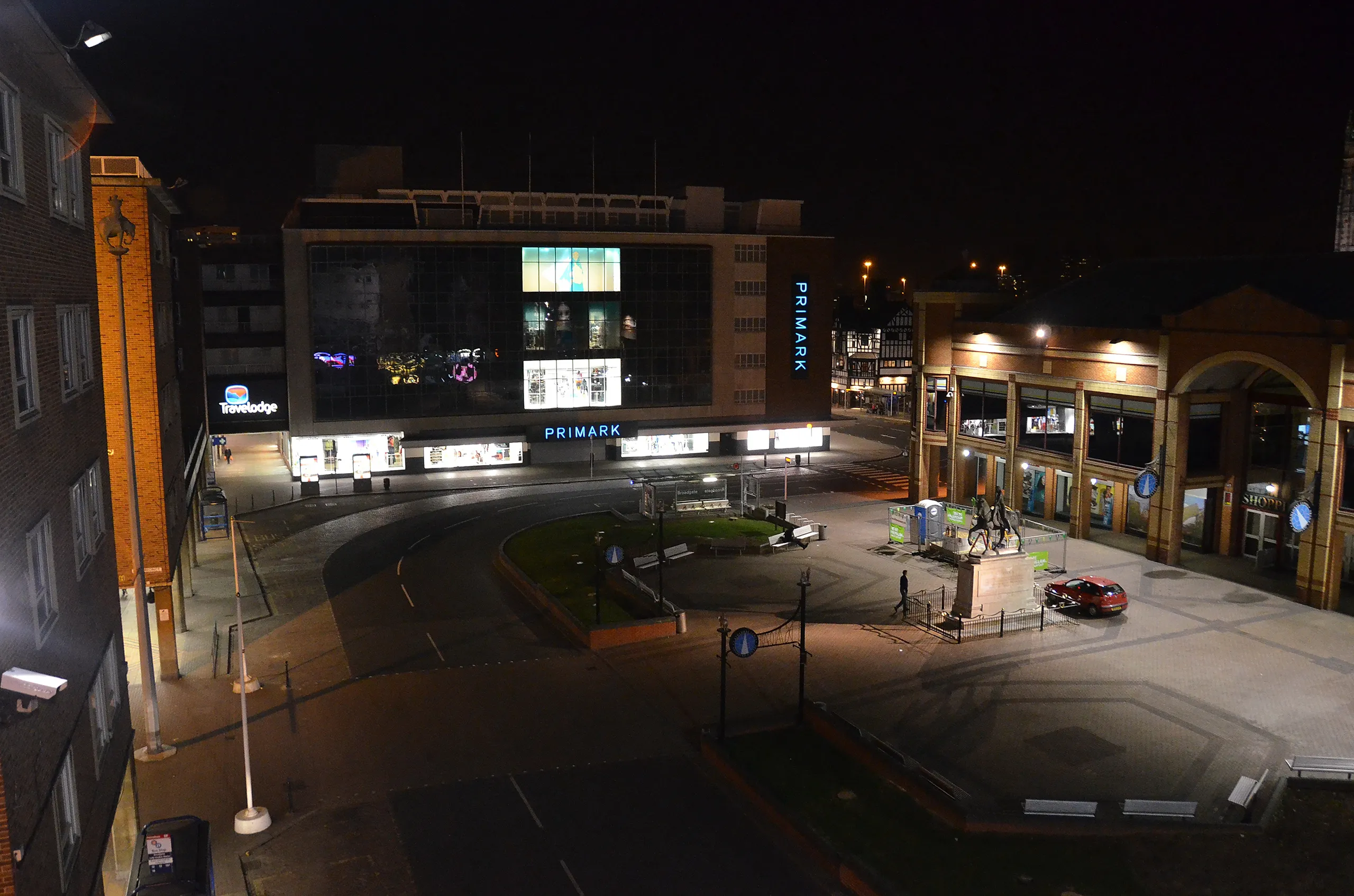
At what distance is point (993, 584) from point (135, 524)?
85.9 feet

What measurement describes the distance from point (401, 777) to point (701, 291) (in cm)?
5180

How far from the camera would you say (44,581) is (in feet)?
46.6

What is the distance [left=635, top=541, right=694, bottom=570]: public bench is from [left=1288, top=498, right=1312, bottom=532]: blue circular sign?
22957 millimetres

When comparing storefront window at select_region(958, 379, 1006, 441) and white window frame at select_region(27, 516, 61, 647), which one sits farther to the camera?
storefront window at select_region(958, 379, 1006, 441)

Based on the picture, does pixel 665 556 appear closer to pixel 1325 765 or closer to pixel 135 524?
pixel 135 524

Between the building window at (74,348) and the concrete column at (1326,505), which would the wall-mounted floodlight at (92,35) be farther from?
the concrete column at (1326,505)

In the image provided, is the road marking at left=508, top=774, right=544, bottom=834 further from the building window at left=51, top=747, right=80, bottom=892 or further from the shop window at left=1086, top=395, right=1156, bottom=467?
the shop window at left=1086, top=395, right=1156, bottom=467

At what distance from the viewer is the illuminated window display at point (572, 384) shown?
68500 millimetres

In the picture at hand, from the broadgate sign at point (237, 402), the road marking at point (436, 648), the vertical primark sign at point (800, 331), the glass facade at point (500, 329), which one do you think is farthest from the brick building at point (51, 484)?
the vertical primark sign at point (800, 331)

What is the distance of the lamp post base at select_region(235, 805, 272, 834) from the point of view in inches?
840

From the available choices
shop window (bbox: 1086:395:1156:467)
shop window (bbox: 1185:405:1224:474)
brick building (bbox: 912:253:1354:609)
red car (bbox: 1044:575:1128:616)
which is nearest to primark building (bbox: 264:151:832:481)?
brick building (bbox: 912:253:1354:609)

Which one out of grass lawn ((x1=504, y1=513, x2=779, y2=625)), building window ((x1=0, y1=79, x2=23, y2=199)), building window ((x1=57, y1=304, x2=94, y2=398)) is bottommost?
grass lawn ((x1=504, y1=513, x2=779, y2=625))

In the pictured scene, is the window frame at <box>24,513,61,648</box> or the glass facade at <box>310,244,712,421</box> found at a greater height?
the glass facade at <box>310,244,712,421</box>

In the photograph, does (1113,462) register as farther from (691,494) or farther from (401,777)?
(401,777)
